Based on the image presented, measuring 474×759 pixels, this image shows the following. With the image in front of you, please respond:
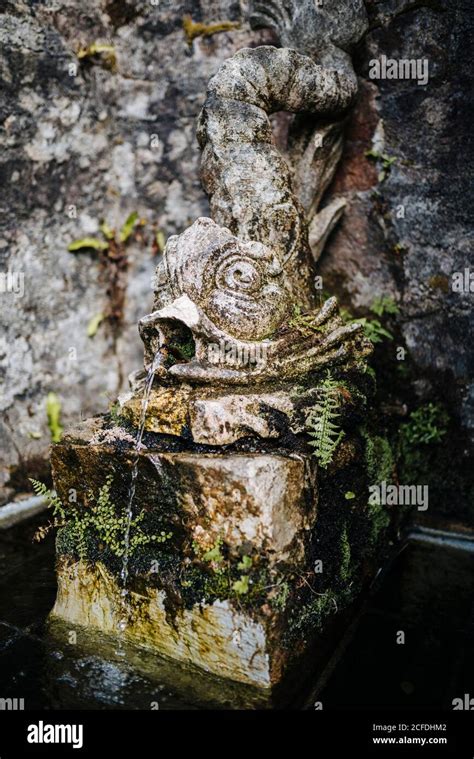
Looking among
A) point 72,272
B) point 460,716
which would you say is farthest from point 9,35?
point 460,716

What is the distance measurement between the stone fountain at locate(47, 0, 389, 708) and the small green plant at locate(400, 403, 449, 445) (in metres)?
0.99

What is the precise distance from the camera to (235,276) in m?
3.12

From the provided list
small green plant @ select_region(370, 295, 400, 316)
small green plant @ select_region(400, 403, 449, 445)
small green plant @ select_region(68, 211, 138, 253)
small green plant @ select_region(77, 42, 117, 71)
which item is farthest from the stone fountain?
small green plant @ select_region(77, 42, 117, 71)

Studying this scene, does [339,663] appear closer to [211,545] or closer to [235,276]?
[211,545]

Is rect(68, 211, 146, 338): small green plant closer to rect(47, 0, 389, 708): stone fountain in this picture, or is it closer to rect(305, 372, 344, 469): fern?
rect(47, 0, 389, 708): stone fountain

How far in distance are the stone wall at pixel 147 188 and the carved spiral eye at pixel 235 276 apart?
1334mm

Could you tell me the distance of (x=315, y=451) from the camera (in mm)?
2840

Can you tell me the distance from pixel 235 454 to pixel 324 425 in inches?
17.4

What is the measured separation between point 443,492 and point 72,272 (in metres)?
3.24

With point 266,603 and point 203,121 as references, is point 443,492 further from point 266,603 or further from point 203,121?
point 203,121

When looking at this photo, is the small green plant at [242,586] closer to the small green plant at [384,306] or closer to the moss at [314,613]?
the moss at [314,613]

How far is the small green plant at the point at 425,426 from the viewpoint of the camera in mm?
4148

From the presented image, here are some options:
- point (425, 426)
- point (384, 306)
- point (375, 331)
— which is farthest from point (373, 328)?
point (425, 426)

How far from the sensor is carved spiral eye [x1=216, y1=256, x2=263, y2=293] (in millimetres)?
3104
